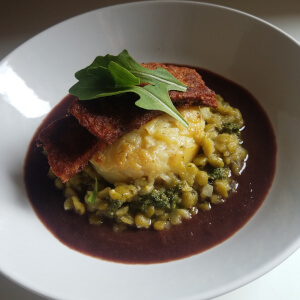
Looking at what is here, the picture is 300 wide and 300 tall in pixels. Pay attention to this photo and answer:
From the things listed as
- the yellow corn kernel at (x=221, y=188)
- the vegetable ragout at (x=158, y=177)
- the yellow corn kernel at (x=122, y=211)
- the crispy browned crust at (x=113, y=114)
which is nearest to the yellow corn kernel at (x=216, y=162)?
the vegetable ragout at (x=158, y=177)

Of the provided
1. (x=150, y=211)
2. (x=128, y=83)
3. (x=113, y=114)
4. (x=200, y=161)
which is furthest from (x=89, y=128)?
(x=200, y=161)

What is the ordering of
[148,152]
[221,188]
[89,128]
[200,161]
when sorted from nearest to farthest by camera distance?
[89,128]
[148,152]
[221,188]
[200,161]

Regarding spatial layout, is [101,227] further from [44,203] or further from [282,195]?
[282,195]

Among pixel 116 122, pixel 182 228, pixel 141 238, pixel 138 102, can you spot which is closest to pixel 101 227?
pixel 141 238

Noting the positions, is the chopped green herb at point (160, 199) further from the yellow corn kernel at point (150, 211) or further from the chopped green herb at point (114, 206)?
the chopped green herb at point (114, 206)

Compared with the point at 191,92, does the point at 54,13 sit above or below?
above

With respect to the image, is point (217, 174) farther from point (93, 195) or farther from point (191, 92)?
point (93, 195)
